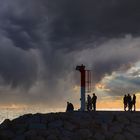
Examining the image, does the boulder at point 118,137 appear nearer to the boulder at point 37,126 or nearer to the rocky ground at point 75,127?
the rocky ground at point 75,127

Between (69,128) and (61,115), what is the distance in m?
1.58

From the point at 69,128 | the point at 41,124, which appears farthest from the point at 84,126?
the point at 41,124

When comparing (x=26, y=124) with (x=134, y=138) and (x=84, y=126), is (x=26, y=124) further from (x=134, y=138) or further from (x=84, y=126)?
(x=134, y=138)

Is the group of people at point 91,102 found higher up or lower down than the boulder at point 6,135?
higher up

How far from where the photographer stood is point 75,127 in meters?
30.6

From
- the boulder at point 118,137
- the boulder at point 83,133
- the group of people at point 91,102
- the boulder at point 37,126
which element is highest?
the group of people at point 91,102

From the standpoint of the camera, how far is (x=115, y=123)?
31375 mm

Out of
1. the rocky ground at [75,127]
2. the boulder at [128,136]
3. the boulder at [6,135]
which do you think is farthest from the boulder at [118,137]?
the boulder at [6,135]

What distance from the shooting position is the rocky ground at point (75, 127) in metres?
29.9

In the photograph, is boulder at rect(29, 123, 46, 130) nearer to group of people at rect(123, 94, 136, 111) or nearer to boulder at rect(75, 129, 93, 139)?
boulder at rect(75, 129, 93, 139)

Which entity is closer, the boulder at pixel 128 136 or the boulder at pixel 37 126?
the boulder at pixel 128 136

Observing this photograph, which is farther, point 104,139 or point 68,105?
point 68,105

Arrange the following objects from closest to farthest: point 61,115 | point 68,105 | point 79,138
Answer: point 79,138 → point 61,115 → point 68,105

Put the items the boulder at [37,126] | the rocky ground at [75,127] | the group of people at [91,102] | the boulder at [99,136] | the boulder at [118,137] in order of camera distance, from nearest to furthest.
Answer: the boulder at [99,136] < the rocky ground at [75,127] < the boulder at [118,137] < the boulder at [37,126] < the group of people at [91,102]
